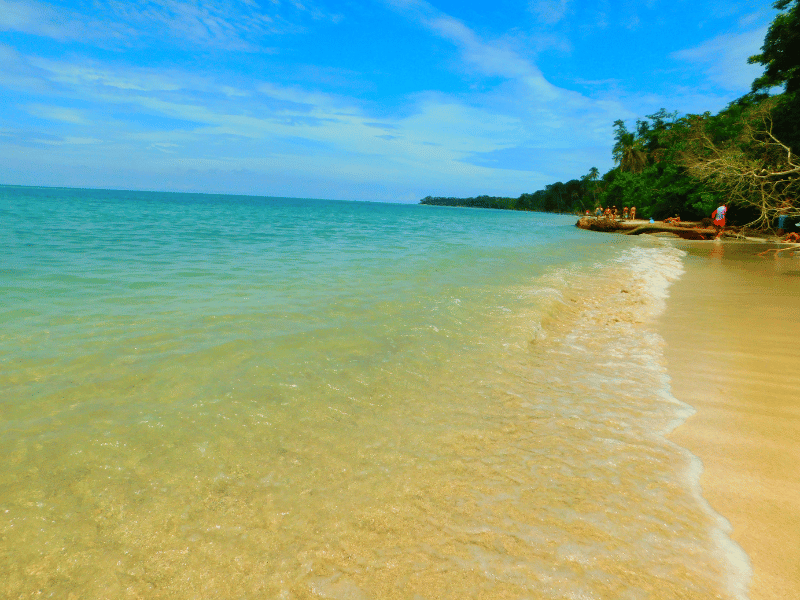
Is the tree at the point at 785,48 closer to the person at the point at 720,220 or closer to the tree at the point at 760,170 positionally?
the tree at the point at 760,170

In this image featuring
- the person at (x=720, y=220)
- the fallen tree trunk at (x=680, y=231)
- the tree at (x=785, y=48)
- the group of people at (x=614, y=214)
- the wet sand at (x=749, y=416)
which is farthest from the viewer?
the group of people at (x=614, y=214)

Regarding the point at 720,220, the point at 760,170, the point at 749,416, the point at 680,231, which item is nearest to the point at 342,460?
the point at 749,416

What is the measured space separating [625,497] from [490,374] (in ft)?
6.36

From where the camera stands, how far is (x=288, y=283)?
340 inches

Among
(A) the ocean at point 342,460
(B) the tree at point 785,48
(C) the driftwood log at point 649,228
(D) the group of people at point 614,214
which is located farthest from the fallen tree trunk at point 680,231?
(A) the ocean at point 342,460

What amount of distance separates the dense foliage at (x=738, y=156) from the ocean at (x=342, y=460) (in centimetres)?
1987

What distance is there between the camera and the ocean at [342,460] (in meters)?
1.89

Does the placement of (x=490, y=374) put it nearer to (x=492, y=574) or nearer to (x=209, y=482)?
(x=492, y=574)

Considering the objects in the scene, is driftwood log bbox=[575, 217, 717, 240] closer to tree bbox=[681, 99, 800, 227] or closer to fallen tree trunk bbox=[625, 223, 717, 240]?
fallen tree trunk bbox=[625, 223, 717, 240]

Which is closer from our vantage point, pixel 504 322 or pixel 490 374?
pixel 490 374

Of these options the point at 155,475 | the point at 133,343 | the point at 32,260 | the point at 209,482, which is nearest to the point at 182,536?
the point at 209,482

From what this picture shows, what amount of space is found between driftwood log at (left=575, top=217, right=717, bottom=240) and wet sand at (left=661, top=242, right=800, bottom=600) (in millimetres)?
23132

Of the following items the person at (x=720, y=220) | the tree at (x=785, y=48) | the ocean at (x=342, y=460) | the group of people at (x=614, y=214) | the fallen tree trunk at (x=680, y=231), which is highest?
the tree at (x=785, y=48)

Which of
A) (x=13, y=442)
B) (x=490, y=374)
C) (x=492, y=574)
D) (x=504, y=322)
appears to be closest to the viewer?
(x=492, y=574)
